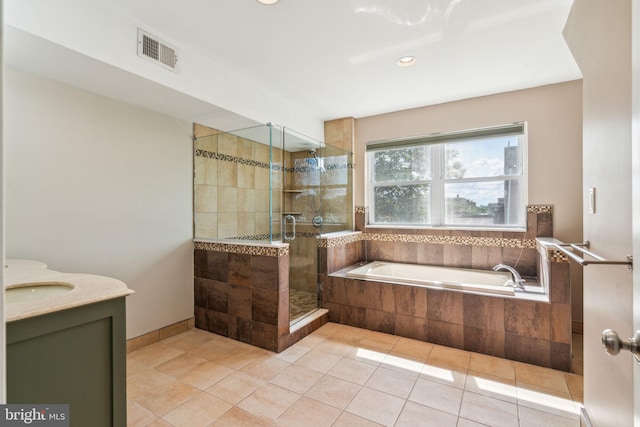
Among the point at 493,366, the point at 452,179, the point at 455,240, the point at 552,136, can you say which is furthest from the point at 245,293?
the point at 552,136

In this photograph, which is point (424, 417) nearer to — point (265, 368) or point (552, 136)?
point (265, 368)

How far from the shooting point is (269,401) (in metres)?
1.88

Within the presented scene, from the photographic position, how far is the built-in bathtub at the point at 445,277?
2596 mm

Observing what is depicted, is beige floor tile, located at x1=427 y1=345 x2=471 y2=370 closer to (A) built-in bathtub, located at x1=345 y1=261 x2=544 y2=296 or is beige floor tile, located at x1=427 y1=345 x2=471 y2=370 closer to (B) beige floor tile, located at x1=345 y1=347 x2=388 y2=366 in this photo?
(B) beige floor tile, located at x1=345 y1=347 x2=388 y2=366

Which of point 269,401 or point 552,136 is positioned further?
point 552,136

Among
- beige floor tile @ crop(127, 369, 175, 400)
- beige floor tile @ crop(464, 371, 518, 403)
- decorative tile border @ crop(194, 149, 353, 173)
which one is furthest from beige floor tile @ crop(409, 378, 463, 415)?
decorative tile border @ crop(194, 149, 353, 173)

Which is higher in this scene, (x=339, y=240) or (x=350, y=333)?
(x=339, y=240)

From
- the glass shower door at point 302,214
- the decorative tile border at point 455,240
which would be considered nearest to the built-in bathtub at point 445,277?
the decorative tile border at point 455,240

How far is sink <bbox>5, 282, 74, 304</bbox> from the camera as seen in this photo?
54.9 inches

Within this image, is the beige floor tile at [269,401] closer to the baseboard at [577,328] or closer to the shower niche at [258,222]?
the shower niche at [258,222]

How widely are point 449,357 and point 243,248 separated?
200 cm

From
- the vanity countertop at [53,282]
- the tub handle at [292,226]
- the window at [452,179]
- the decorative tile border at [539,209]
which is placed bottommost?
the vanity countertop at [53,282]

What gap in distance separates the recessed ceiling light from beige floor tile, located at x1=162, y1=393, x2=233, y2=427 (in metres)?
2.85

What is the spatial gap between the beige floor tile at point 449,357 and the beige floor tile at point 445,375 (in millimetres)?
61
